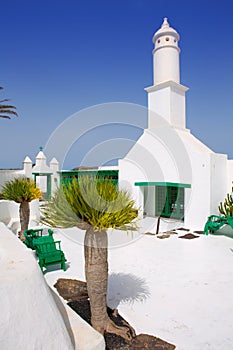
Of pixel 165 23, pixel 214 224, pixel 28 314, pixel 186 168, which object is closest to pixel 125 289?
pixel 28 314

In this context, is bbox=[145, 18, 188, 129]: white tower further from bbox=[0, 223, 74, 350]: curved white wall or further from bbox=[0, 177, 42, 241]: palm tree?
bbox=[0, 223, 74, 350]: curved white wall

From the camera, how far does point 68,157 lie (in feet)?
30.0

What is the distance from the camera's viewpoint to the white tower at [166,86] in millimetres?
14414

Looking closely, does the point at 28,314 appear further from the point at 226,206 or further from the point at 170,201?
the point at 170,201

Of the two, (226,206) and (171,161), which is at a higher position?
(171,161)

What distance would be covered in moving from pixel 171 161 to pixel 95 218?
10.4 m

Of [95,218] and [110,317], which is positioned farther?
[110,317]

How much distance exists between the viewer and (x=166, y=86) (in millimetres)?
14445

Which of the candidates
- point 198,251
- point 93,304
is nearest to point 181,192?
point 198,251

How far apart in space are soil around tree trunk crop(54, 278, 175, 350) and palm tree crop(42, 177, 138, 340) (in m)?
0.14

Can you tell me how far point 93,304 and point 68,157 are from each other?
6156 millimetres

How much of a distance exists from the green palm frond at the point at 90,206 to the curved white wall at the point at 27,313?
1462mm

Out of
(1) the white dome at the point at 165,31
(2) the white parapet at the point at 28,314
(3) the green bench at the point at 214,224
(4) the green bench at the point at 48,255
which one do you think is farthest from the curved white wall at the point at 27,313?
(1) the white dome at the point at 165,31

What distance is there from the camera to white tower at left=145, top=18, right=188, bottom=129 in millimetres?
14414
